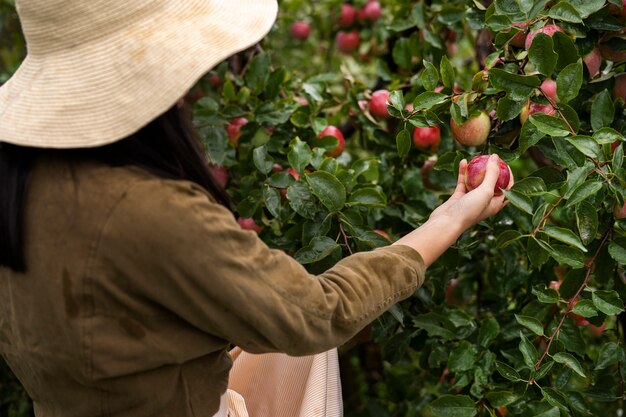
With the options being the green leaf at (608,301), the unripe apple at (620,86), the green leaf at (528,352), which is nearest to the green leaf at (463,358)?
the green leaf at (528,352)

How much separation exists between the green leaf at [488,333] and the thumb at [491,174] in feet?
1.10

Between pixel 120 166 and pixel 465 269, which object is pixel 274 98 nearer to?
pixel 465 269

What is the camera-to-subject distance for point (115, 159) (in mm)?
944

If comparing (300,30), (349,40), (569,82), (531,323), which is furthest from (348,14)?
(531,323)

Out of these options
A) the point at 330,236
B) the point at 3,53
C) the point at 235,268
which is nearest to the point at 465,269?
the point at 330,236

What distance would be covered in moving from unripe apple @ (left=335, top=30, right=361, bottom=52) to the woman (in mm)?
1428

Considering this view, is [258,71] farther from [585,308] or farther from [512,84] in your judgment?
[585,308]

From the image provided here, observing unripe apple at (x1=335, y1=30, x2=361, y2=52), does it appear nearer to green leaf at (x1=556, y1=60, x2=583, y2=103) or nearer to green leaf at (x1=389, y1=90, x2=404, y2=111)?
green leaf at (x1=389, y1=90, x2=404, y2=111)

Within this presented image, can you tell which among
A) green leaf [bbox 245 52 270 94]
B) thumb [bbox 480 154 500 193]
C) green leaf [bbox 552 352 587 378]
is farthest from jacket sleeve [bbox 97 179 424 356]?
green leaf [bbox 245 52 270 94]

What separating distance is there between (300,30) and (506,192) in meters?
1.56

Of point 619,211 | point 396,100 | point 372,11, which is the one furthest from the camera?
point 372,11

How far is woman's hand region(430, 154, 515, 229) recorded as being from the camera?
113cm

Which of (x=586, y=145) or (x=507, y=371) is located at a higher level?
(x=586, y=145)

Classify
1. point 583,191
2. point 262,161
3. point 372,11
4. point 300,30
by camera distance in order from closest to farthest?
point 583,191 < point 262,161 < point 372,11 < point 300,30
